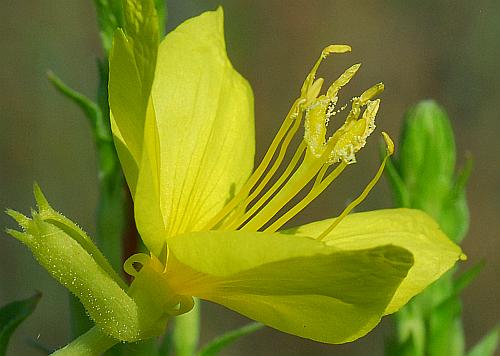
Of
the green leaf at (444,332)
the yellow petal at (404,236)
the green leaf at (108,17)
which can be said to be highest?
the green leaf at (108,17)

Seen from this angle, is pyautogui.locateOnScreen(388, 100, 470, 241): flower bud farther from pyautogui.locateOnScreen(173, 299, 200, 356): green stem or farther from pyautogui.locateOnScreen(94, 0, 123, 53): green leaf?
pyautogui.locateOnScreen(94, 0, 123, 53): green leaf

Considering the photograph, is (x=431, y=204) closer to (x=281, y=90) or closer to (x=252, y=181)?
(x=252, y=181)

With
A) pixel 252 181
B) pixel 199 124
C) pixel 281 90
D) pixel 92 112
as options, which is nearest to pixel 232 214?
pixel 252 181

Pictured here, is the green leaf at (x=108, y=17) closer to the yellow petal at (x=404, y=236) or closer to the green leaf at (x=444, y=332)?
the yellow petal at (x=404, y=236)

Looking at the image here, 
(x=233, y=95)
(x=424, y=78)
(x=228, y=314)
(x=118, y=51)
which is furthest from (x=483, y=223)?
(x=118, y=51)

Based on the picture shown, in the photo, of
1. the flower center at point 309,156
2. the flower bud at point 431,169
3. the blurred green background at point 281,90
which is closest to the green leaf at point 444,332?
the flower bud at point 431,169
